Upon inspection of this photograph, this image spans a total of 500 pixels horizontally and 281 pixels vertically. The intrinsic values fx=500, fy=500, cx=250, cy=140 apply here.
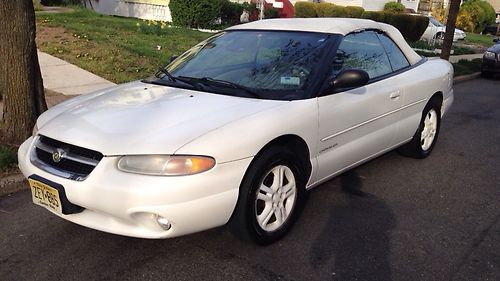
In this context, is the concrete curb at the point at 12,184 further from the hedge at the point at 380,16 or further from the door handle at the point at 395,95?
the hedge at the point at 380,16

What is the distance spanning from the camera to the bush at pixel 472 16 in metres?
36.9

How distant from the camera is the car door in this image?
3736 mm

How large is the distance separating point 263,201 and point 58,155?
1323mm

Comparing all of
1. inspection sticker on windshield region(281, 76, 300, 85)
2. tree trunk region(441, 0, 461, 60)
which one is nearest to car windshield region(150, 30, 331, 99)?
inspection sticker on windshield region(281, 76, 300, 85)

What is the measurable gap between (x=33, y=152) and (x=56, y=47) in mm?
7200

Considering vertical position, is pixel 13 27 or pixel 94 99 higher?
pixel 13 27

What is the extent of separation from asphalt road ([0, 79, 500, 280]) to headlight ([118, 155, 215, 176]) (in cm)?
66

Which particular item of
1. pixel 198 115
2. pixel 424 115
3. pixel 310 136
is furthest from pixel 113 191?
pixel 424 115

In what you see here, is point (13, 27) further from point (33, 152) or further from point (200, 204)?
point (200, 204)

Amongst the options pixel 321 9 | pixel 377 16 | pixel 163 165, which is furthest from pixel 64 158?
pixel 321 9

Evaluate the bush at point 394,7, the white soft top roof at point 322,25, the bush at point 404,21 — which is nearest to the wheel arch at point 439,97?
the white soft top roof at point 322,25

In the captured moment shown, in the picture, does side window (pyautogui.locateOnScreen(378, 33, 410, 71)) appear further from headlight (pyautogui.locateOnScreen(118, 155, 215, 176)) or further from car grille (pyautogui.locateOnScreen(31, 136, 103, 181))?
car grille (pyautogui.locateOnScreen(31, 136, 103, 181))

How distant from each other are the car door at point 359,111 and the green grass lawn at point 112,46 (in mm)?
4829

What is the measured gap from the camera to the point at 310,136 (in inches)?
139
